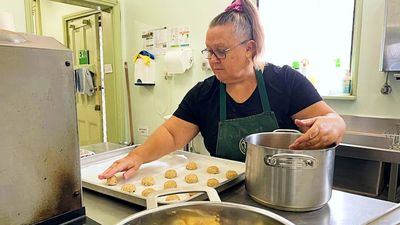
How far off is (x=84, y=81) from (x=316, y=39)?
2733mm

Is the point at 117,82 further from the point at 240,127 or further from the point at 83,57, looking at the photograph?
the point at 240,127

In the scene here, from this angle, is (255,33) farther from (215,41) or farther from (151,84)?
(151,84)

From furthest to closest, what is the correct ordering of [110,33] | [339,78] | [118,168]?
1. [110,33]
2. [339,78]
3. [118,168]

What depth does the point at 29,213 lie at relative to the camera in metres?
0.54

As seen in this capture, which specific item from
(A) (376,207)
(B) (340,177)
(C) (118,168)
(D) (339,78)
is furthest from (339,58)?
(C) (118,168)

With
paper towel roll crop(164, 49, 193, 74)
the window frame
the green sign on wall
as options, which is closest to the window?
the window frame

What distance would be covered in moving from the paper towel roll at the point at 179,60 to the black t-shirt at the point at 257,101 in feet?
5.62

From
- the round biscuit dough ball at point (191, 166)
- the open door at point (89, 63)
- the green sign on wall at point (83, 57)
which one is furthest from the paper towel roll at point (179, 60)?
the round biscuit dough ball at point (191, 166)

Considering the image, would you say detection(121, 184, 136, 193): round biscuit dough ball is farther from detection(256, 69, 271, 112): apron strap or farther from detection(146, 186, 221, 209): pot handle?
detection(256, 69, 271, 112): apron strap

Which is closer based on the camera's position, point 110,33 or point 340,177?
point 340,177

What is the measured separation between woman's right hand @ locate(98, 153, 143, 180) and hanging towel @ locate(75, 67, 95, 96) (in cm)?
310

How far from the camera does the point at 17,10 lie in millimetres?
2619

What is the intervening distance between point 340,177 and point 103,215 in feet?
4.74

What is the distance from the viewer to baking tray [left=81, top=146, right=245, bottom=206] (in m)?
0.76
